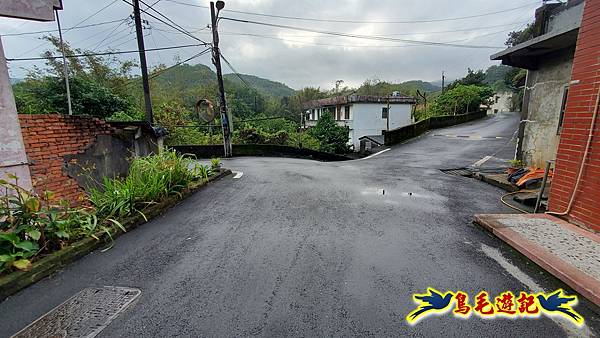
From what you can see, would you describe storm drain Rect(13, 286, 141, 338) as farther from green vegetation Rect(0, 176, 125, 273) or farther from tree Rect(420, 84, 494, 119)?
tree Rect(420, 84, 494, 119)

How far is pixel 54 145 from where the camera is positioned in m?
3.93

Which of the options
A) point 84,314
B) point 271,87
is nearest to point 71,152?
point 84,314

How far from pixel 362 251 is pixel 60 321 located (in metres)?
2.47

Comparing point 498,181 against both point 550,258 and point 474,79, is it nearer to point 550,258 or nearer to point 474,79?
point 550,258

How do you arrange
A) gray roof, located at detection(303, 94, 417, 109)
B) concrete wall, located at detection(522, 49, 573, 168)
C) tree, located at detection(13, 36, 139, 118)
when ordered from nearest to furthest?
1. concrete wall, located at detection(522, 49, 573, 168)
2. tree, located at detection(13, 36, 139, 118)
3. gray roof, located at detection(303, 94, 417, 109)

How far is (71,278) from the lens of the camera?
7.41 ft

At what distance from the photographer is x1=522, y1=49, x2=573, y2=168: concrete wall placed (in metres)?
5.12

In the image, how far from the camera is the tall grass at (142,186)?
11.1 feet

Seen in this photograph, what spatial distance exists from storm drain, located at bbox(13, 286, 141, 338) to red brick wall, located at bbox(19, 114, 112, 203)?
2451mm

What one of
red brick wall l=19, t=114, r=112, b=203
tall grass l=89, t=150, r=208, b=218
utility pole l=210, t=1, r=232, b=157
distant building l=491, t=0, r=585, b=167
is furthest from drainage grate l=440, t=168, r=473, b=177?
utility pole l=210, t=1, r=232, b=157

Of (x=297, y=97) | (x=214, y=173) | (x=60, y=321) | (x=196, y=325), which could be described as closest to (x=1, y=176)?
(x=60, y=321)

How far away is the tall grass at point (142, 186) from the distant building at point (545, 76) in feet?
23.4

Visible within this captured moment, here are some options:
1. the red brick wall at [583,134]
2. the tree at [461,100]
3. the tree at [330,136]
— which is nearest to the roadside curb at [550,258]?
the red brick wall at [583,134]

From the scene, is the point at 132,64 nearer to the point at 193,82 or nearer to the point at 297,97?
the point at 193,82
